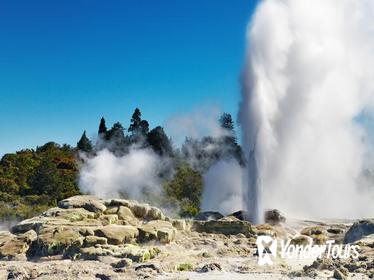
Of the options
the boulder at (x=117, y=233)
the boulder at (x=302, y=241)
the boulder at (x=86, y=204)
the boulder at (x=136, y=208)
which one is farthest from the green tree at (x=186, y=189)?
the boulder at (x=117, y=233)

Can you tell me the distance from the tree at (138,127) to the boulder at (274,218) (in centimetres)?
3872

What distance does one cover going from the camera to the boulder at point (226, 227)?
29.7 m

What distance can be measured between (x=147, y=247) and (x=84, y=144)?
49444 mm

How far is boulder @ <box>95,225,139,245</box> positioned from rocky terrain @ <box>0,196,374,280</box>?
0.04m

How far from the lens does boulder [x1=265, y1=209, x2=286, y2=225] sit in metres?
35.1

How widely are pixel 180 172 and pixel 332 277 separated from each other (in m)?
45.1

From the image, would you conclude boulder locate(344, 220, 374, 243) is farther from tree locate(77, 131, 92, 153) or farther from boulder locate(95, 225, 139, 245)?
tree locate(77, 131, 92, 153)

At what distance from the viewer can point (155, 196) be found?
177 feet

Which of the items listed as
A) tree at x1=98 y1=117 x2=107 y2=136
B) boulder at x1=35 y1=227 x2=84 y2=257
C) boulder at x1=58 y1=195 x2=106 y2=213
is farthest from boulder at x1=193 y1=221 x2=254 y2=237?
tree at x1=98 y1=117 x2=107 y2=136

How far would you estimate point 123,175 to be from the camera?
2368 inches

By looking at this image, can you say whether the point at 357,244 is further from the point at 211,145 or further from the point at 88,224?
the point at 211,145

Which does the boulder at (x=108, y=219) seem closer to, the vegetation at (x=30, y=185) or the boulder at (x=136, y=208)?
the boulder at (x=136, y=208)

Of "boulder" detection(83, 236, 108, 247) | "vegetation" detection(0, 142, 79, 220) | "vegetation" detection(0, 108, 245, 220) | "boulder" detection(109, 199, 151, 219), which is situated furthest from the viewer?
"vegetation" detection(0, 108, 245, 220)

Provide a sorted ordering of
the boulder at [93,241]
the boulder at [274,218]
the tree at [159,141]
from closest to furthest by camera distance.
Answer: the boulder at [93,241]
the boulder at [274,218]
the tree at [159,141]
